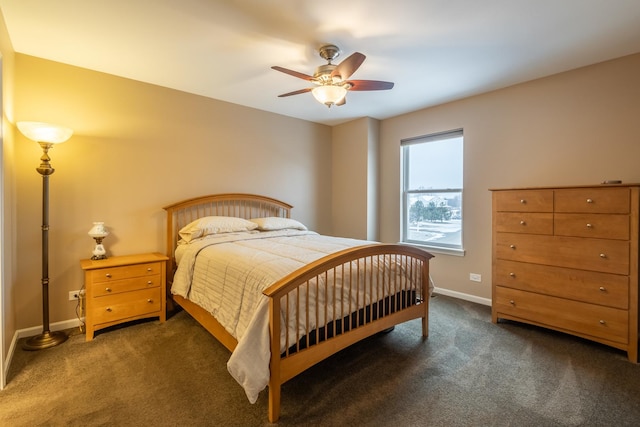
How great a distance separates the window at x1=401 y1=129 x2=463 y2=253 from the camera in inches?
153

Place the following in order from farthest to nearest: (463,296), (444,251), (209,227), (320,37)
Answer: (444,251), (463,296), (209,227), (320,37)

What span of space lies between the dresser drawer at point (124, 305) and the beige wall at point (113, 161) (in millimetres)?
532

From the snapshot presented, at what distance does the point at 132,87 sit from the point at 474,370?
4.12 metres

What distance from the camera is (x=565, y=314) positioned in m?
2.59

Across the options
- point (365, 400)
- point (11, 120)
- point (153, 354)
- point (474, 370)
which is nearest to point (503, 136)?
point (474, 370)

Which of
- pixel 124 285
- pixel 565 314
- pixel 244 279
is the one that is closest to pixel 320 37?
pixel 244 279

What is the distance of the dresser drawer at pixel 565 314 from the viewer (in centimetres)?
236

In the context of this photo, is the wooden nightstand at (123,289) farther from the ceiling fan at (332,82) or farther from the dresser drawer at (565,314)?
the dresser drawer at (565,314)

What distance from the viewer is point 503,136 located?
3412mm

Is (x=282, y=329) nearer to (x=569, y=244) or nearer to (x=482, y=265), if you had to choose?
(x=569, y=244)

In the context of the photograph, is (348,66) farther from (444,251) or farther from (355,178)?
(444,251)

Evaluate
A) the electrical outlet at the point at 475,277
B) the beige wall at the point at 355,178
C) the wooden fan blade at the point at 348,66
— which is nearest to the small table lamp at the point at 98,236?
the wooden fan blade at the point at 348,66

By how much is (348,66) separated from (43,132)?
8.06ft

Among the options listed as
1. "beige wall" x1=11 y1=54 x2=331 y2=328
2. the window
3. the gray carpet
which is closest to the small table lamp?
"beige wall" x1=11 y1=54 x2=331 y2=328
